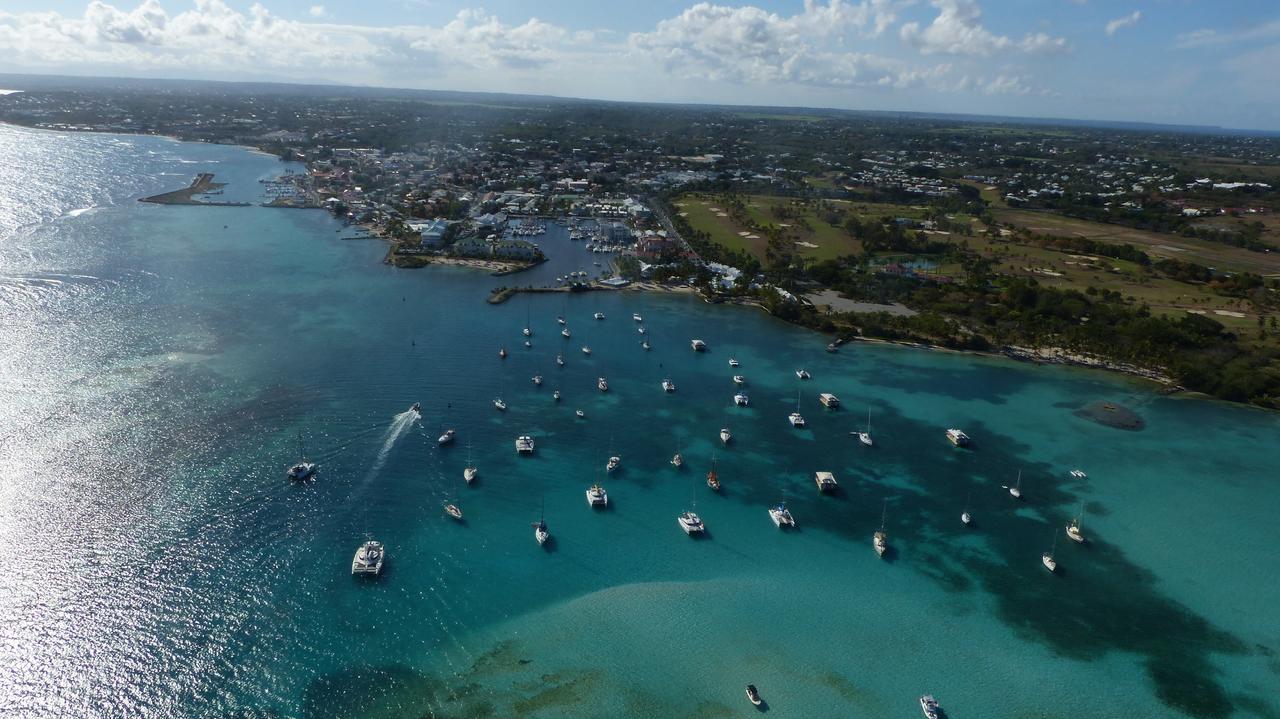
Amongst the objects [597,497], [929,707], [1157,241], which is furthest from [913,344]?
[1157,241]

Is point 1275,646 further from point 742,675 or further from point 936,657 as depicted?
point 742,675

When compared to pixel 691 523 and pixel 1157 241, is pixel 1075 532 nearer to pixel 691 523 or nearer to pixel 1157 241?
pixel 691 523

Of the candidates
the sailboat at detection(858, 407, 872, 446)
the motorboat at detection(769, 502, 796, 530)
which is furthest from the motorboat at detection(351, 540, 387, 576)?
the sailboat at detection(858, 407, 872, 446)

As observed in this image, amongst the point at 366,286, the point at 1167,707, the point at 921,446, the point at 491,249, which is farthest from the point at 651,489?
the point at 491,249

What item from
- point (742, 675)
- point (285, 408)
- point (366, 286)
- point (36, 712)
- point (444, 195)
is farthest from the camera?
point (444, 195)

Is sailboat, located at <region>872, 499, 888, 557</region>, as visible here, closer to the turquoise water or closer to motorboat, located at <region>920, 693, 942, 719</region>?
the turquoise water
